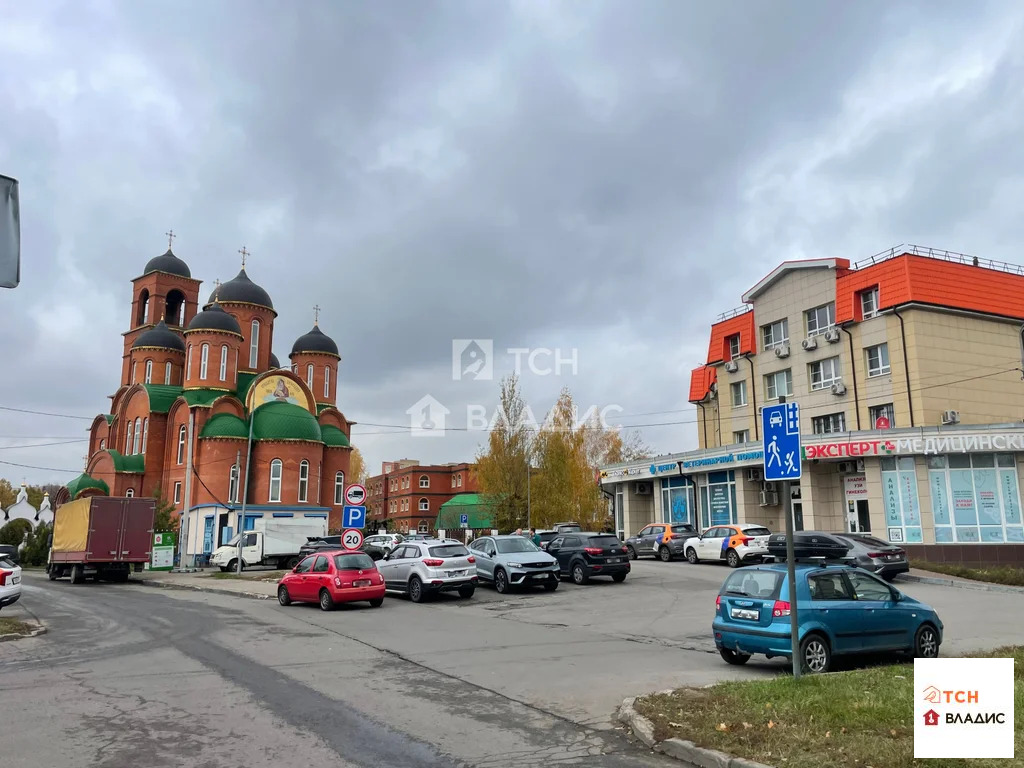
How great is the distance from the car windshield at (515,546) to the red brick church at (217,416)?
27.9 meters

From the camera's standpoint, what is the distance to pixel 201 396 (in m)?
52.1

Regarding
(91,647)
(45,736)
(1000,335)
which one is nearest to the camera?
(45,736)

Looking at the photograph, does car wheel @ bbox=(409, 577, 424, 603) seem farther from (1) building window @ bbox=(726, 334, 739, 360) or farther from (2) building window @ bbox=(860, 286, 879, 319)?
(1) building window @ bbox=(726, 334, 739, 360)

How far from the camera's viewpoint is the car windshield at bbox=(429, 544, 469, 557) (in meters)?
21.2

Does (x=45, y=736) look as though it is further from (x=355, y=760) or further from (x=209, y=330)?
(x=209, y=330)

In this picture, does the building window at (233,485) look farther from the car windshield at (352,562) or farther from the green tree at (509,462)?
the car windshield at (352,562)

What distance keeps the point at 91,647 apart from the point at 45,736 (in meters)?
7.06

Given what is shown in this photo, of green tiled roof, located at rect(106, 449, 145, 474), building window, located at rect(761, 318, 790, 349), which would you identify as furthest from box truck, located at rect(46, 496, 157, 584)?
building window, located at rect(761, 318, 790, 349)

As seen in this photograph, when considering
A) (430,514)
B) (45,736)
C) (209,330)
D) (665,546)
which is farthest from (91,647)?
(430,514)

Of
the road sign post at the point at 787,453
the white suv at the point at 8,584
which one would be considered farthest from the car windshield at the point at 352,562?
the road sign post at the point at 787,453

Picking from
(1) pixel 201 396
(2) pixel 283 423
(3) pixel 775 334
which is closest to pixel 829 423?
(3) pixel 775 334

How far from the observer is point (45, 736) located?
24.0 ft

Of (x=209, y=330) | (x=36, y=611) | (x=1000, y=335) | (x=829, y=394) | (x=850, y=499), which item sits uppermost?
(x=209, y=330)

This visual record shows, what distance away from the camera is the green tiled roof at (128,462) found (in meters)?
53.8
